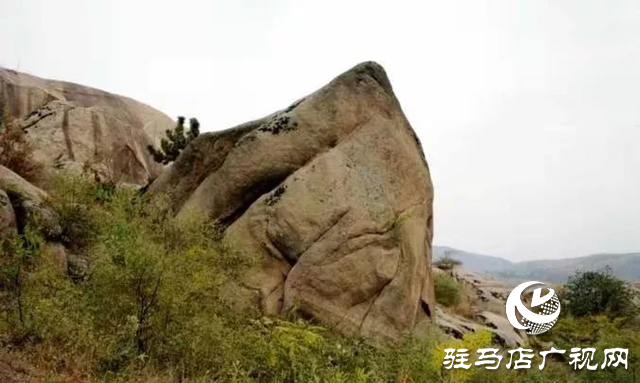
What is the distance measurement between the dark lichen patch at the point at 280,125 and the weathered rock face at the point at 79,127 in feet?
28.3

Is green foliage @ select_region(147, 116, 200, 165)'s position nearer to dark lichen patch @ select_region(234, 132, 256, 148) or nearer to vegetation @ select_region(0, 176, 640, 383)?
dark lichen patch @ select_region(234, 132, 256, 148)

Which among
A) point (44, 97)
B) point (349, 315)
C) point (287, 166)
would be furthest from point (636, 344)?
point (44, 97)

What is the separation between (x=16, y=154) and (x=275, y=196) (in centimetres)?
970

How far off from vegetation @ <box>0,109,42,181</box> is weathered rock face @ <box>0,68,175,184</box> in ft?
4.92

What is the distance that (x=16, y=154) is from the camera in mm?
16422

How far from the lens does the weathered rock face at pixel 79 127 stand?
70.7ft

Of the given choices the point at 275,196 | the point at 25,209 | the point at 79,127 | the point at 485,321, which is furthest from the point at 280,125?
the point at 79,127

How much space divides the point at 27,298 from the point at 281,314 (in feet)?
14.9

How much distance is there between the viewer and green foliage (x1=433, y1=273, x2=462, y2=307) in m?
20.2

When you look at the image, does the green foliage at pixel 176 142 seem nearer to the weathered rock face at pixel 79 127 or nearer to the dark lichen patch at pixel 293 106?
the weathered rock face at pixel 79 127

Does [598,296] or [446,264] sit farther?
[446,264]

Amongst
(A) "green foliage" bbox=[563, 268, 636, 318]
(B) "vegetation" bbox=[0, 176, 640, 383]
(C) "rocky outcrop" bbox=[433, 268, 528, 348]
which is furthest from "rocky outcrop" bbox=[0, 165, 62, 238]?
(A) "green foliage" bbox=[563, 268, 636, 318]

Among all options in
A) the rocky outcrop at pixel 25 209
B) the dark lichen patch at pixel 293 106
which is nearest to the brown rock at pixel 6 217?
the rocky outcrop at pixel 25 209

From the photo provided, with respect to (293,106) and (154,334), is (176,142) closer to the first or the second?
(293,106)
